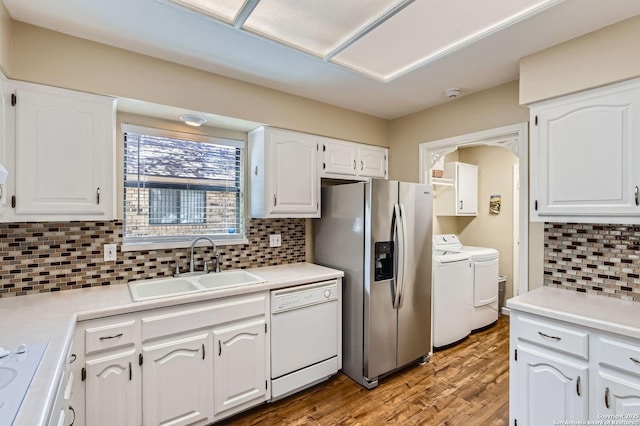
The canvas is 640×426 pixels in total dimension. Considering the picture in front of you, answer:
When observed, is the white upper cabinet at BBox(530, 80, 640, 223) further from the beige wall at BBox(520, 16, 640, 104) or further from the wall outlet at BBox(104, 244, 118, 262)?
the wall outlet at BBox(104, 244, 118, 262)

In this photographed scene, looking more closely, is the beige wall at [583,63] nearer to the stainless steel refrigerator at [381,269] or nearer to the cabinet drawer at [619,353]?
the stainless steel refrigerator at [381,269]

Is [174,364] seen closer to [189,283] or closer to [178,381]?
[178,381]

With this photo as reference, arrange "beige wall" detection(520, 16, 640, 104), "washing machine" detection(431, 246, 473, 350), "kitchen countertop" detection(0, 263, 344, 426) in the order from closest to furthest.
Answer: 1. "kitchen countertop" detection(0, 263, 344, 426)
2. "beige wall" detection(520, 16, 640, 104)
3. "washing machine" detection(431, 246, 473, 350)

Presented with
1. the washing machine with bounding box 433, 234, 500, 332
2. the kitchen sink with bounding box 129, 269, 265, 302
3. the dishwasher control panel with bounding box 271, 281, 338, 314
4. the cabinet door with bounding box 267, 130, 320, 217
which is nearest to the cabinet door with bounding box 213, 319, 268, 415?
the dishwasher control panel with bounding box 271, 281, 338, 314

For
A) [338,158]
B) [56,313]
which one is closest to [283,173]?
[338,158]

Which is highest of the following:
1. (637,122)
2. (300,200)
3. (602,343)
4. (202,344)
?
→ (637,122)

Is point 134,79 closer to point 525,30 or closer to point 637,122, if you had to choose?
point 525,30

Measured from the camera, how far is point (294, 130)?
275 cm

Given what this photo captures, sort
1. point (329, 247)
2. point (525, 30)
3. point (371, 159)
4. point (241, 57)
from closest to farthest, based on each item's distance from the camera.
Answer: point (525, 30)
point (241, 57)
point (329, 247)
point (371, 159)

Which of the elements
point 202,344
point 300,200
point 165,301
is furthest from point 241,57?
point 202,344

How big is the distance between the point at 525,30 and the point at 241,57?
5.67 feet

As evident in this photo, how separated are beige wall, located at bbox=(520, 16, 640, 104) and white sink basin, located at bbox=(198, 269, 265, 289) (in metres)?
2.31

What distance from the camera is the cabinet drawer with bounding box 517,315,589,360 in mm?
1588

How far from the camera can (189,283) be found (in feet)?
7.65
